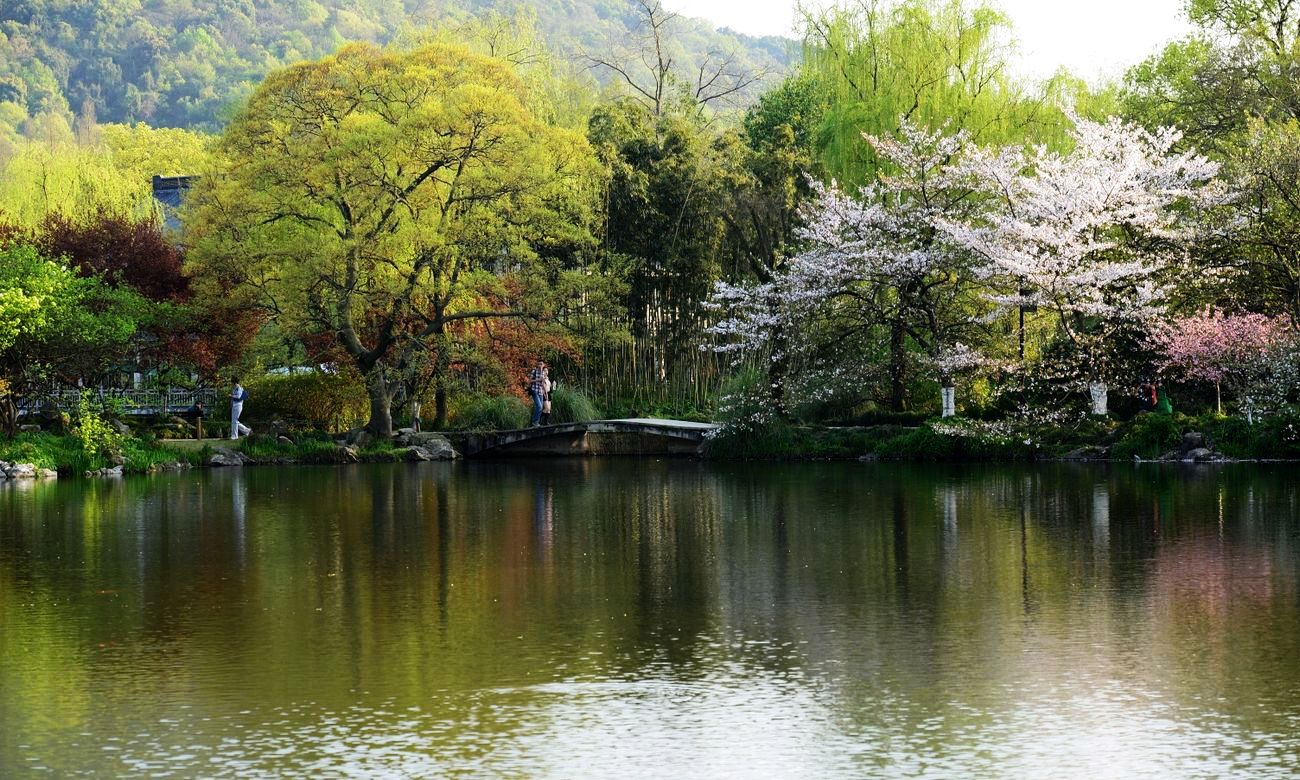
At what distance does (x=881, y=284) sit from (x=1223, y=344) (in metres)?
6.50

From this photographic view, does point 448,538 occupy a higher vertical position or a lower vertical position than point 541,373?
lower

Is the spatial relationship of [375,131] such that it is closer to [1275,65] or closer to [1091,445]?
[1091,445]

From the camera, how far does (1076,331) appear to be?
28.6 m

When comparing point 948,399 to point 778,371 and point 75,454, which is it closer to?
point 778,371

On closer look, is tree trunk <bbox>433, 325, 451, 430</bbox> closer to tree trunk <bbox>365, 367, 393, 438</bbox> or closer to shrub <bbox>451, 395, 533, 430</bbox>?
shrub <bbox>451, 395, 533, 430</bbox>

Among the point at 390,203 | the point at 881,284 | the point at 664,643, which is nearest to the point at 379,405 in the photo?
the point at 390,203

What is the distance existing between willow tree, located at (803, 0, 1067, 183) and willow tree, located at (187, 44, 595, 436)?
20.5 ft

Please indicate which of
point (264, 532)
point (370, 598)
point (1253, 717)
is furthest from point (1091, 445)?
point (1253, 717)

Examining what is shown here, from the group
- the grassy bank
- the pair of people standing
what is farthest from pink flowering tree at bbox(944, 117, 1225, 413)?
the grassy bank

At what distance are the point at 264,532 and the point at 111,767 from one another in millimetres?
9866

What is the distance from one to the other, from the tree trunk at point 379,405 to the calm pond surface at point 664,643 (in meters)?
14.1

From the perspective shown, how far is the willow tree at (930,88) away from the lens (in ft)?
112

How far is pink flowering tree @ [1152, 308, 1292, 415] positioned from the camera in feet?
85.9

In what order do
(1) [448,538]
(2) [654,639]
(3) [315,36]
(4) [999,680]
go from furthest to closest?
(3) [315,36] < (1) [448,538] < (2) [654,639] < (4) [999,680]
